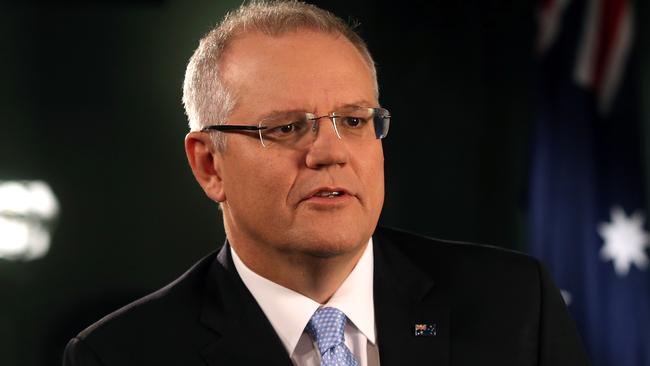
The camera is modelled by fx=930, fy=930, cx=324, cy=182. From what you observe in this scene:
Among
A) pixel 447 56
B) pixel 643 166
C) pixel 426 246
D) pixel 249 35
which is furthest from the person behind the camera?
pixel 447 56

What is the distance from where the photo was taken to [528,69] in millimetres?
4941

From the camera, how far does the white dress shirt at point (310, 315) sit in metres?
2.24

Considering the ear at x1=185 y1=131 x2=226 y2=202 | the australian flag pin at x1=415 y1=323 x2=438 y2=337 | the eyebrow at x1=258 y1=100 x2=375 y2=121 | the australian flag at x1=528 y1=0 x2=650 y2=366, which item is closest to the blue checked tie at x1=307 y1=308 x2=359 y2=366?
the australian flag pin at x1=415 y1=323 x2=438 y2=337

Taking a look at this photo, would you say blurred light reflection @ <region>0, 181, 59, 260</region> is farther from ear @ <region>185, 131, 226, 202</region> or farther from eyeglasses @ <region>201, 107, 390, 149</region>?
eyeglasses @ <region>201, 107, 390, 149</region>

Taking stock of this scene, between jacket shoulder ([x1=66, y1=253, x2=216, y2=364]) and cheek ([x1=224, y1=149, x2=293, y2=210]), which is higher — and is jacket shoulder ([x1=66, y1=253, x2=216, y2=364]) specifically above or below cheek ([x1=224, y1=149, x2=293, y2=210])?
below

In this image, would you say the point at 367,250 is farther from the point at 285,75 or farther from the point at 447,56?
the point at 447,56

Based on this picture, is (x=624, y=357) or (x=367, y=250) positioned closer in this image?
(x=367, y=250)

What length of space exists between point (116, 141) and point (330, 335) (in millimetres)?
2329

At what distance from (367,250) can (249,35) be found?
611mm

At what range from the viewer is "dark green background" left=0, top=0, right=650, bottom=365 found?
162 inches

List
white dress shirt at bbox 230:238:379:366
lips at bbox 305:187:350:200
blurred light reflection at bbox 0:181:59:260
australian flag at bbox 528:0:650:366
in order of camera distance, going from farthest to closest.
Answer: australian flag at bbox 528:0:650:366
blurred light reflection at bbox 0:181:59:260
white dress shirt at bbox 230:238:379:366
lips at bbox 305:187:350:200

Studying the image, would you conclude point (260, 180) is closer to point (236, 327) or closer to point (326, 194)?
point (326, 194)

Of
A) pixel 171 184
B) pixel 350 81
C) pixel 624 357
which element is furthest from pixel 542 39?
pixel 350 81

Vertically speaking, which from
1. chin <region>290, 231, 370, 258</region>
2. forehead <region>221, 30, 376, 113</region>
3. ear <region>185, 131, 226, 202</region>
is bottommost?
→ chin <region>290, 231, 370, 258</region>
